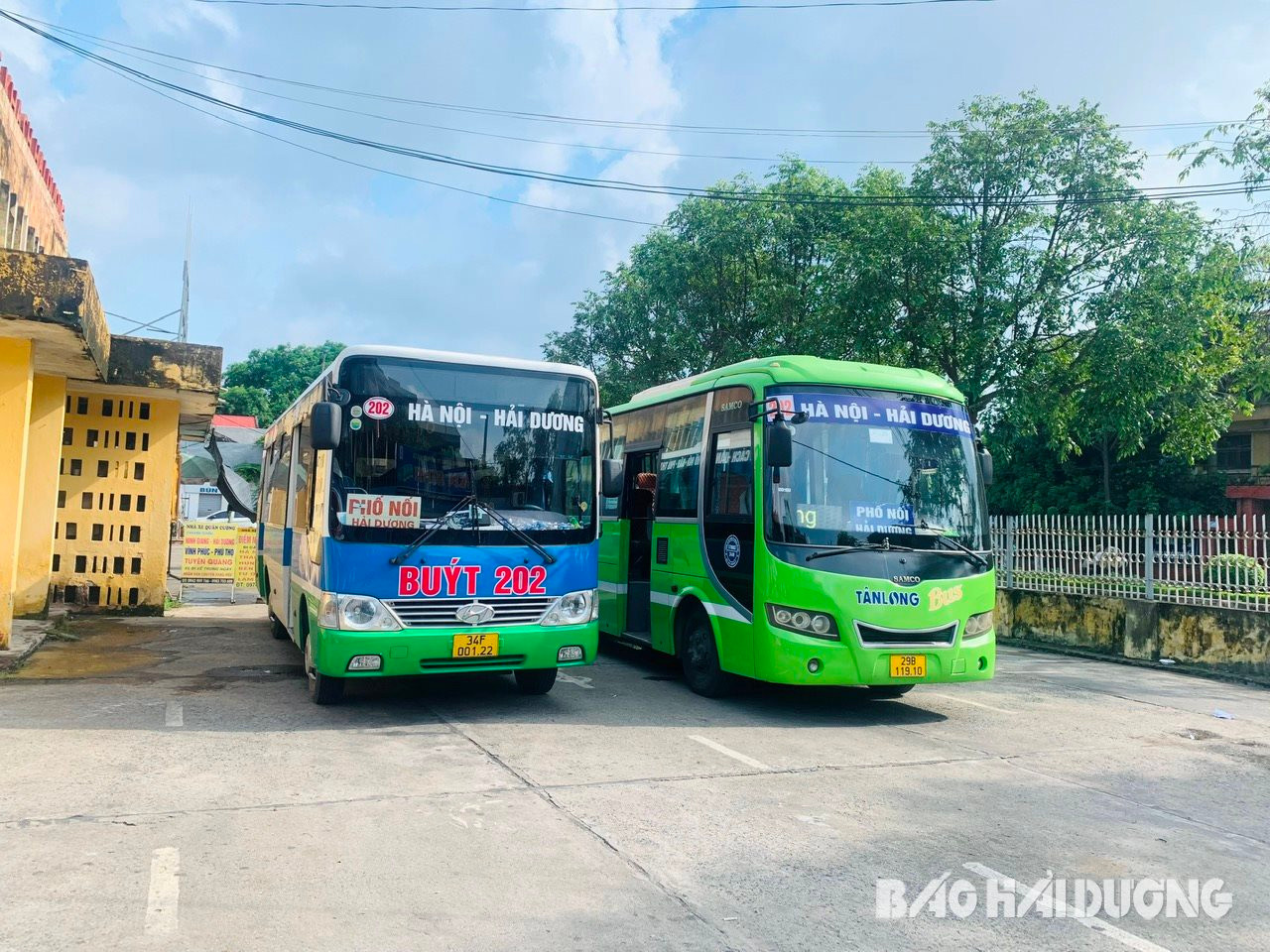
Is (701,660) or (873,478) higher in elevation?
(873,478)

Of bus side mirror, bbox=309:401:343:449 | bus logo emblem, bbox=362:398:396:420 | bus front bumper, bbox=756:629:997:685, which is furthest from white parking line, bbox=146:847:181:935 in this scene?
bus front bumper, bbox=756:629:997:685

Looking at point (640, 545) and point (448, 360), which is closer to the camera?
point (448, 360)

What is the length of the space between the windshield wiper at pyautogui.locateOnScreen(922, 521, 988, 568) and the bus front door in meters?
3.38

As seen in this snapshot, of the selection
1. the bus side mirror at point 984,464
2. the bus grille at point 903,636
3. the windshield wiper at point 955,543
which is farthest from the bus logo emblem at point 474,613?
the bus side mirror at point 984,464

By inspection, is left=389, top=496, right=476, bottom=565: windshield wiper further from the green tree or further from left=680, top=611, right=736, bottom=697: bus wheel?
the green tree

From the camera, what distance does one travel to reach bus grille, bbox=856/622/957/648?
808 cm

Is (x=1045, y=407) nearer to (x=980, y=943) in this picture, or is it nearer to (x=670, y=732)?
(x=670, y=732)

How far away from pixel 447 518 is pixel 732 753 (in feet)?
9.09

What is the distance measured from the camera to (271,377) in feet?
191

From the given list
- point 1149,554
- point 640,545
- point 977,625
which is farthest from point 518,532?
point 1149,554

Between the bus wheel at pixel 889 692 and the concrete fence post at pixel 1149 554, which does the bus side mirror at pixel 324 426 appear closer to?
the bus wheel at pixel 889 692

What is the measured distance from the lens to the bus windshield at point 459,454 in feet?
25.2

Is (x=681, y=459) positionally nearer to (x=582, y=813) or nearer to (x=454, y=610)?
(x=454, y=610)

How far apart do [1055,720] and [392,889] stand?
6.69 m
